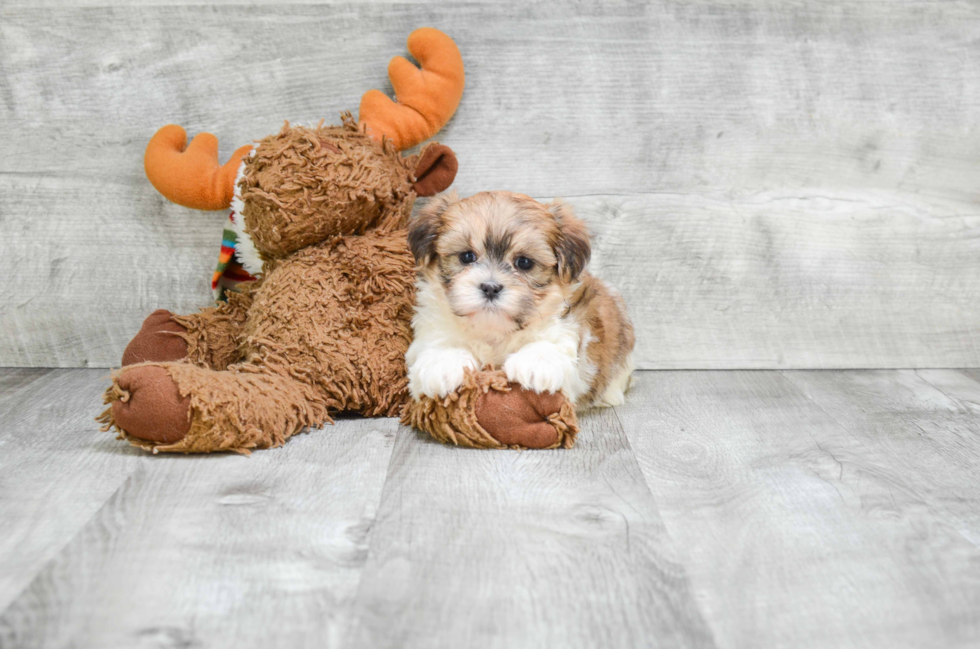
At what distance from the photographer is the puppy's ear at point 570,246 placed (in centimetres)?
179

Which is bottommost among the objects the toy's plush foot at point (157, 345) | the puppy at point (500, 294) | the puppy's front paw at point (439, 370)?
the toy's plush foot at point (157, 345)

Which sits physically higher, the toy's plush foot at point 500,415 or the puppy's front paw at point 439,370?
the puppy's front paw at point 439,370

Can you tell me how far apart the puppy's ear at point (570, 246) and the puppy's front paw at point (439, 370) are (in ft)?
1.04

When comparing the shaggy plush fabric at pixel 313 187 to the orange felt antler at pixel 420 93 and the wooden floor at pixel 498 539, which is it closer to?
the orange felt antler at pixel 420 93

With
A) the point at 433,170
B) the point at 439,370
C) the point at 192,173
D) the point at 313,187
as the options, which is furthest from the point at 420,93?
the point at 439,370

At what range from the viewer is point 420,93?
221 centimetres

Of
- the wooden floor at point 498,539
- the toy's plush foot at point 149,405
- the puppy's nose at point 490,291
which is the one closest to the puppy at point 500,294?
the puppy's nose at point 490,291

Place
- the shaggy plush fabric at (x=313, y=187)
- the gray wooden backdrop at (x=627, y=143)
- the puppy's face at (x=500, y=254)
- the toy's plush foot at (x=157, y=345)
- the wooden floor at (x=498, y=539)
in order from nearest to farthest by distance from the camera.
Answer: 1. the wooden floor at (x=498, y=539)
2. the puppy's face at (x=500, y=254)
3. the shaggy plush fabric at (x=313, y=187)
4. the toy's plush foot at (x=157, y=345)
5. the gray wooden backdrop at (x=627, y=143)

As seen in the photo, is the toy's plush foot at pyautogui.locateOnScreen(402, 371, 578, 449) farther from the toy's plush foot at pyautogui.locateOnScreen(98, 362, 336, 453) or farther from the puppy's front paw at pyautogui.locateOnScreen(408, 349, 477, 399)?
the toy's plush foot at pyautogui.locateOnScreen(98, 362, 336, 453)

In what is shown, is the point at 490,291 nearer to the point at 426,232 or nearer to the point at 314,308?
the point at 426,232

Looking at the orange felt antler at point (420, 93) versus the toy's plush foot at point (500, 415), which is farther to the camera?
the orange felt antler at point (420, 93)

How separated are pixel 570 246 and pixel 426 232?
35 centimetres

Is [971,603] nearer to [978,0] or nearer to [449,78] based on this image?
[449,78]

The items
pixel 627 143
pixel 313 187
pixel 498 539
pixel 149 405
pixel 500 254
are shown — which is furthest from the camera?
pixel 627 143
